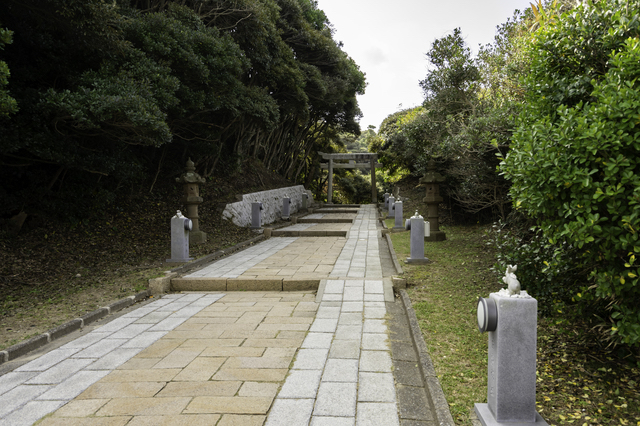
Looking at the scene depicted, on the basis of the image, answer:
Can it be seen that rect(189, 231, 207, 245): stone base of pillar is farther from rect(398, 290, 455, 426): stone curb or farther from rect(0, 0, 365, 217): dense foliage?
rect(398, 290, 455, 426): stone curb

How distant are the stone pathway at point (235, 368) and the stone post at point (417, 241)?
175cm

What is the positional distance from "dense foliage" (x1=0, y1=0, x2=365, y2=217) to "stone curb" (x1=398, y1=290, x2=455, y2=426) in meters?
4.97

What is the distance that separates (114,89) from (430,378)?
588 centimetres

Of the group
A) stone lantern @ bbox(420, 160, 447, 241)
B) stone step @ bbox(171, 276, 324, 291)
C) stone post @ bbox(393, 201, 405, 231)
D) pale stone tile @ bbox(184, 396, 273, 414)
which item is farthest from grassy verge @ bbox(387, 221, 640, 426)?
stone post @ bbox(393, 201, 405, 231)

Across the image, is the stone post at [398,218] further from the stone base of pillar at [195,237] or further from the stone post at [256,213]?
the stone base of pillar at [195,237]

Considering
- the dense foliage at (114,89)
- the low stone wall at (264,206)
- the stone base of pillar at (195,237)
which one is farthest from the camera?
the low stone wall at (264,206)

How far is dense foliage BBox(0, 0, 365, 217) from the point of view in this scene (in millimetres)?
5770

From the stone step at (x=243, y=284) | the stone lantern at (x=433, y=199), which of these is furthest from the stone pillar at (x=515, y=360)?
the stone lantern at (x=433, y=199)

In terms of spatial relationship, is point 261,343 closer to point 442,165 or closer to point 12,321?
point 12,321

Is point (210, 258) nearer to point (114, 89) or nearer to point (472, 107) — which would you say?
point (114, 89)

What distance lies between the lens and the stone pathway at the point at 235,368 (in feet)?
7.66

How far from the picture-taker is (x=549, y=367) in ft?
9.36

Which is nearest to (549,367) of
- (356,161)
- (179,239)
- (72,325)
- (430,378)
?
(430,378)

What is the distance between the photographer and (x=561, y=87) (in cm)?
316
